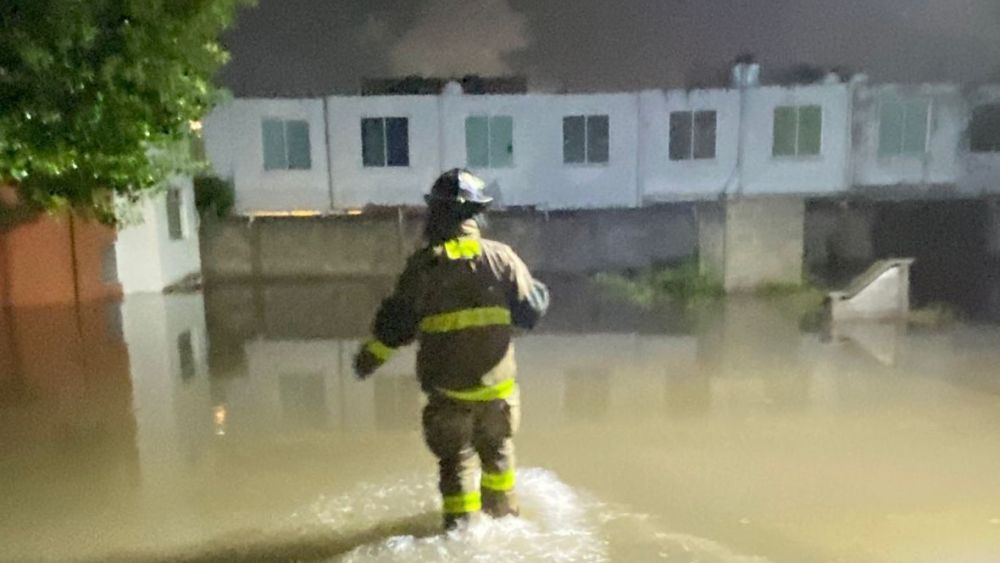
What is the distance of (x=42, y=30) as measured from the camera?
303 inches

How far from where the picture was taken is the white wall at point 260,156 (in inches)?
620

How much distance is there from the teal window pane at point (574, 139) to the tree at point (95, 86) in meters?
7.45

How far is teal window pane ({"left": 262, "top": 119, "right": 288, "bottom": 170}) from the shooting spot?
15852 mm

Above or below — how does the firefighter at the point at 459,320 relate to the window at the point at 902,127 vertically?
below

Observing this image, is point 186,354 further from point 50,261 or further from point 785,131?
point 785,131

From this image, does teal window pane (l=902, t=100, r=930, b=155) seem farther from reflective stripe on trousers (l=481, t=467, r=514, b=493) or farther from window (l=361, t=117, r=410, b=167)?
reflective stripe on trousers (l=481, t=467, r=514, b=493)

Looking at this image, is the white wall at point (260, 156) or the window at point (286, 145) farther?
the window at point (286, 145)

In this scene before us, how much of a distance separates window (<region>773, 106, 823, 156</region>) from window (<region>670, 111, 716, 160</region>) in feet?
3.94

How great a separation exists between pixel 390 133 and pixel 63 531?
11.4 m

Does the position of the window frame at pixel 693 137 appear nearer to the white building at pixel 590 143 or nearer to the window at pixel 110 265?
the white building at pixel 590 143

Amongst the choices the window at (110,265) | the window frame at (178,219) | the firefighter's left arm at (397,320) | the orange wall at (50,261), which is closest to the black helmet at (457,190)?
the firefighter's left arm at (397,320)

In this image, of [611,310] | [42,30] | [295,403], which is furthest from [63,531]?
[611,310]

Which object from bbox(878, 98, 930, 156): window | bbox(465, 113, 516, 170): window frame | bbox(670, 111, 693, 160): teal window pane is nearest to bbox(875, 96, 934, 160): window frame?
bbox(878, 98, 930, 156): window

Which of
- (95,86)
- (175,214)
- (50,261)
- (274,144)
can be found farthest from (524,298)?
(274,144)
